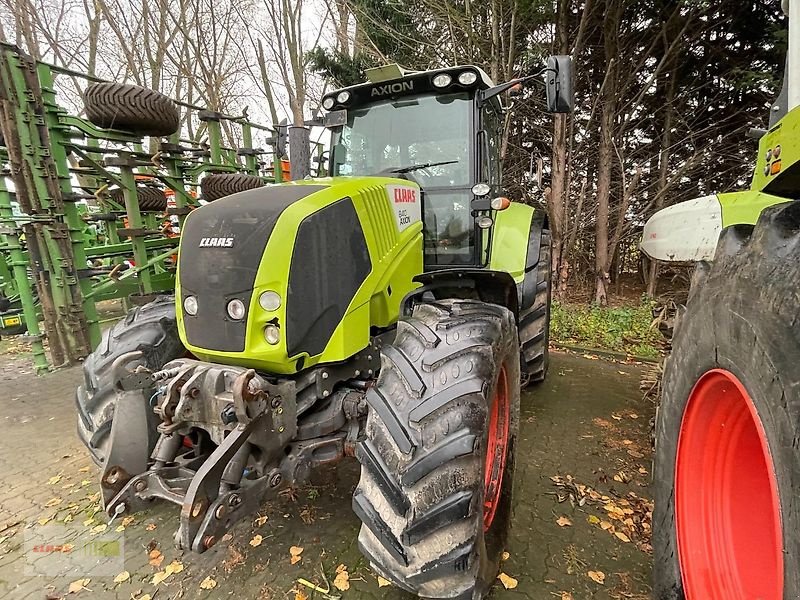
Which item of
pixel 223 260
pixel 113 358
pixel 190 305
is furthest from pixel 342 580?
pixel 113 358

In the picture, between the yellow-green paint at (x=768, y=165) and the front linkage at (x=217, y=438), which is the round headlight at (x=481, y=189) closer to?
the yellow-green paint at (x=768, y=165)

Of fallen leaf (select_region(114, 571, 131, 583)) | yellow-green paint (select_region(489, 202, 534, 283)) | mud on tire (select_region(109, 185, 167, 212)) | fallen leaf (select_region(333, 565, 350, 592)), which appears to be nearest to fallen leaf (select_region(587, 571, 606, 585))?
fallen leaf (select_region(333, 565, 350, 592))

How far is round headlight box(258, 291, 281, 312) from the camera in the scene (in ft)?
6.55

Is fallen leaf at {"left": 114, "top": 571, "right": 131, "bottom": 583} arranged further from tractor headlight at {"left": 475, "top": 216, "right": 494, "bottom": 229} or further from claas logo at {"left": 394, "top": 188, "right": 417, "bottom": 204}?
tractor headlight at {"left": 475, "top": 216, "right": 494, "bottom": 229}

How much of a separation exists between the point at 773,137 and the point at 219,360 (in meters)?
2.29

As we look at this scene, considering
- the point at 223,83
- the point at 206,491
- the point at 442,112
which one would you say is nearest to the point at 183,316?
the point at 206,491

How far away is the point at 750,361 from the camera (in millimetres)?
1106

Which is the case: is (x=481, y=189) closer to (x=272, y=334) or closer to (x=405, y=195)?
(x=405, y=195)

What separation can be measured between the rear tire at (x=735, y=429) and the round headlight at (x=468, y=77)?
70.6 inches

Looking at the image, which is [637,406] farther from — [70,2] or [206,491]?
[70,2]

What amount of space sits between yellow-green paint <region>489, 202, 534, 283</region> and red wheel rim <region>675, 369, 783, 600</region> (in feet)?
6.29

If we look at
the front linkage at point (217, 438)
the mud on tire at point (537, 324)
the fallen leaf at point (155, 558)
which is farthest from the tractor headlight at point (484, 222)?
the fallen leaf at point (155, 558)

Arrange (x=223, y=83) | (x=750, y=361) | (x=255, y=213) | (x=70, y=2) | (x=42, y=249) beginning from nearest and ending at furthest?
(x=750, y=361) → (x=255, y=213) → (x=42, y=249) → (x=70, y=2) → (x=223, y=83)

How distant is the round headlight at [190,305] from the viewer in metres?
2.15
